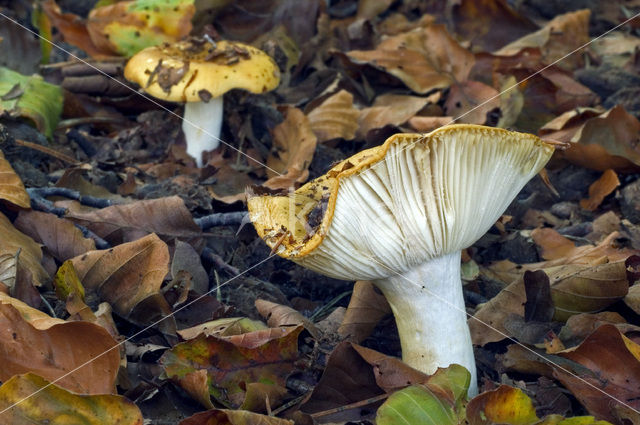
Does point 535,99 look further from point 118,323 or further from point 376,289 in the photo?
point 118,323

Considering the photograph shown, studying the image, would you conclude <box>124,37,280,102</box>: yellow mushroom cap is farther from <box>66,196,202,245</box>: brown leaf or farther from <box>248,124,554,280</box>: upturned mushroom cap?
<box>248,124,554,280</box>: upturned mushroom cap

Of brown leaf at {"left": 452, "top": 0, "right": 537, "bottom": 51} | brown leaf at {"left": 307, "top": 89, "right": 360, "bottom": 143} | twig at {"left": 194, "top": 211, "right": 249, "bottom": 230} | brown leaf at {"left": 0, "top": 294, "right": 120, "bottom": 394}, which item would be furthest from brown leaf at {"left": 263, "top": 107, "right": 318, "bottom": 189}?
brown leaf at {"left": 452, "top": 0, "right": 537, "bottom": 51}

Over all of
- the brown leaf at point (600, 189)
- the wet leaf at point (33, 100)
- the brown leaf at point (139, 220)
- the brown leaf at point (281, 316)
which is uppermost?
the wet leaf at point (33, 100)

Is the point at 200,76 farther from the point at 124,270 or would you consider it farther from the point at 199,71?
the point at 124,270

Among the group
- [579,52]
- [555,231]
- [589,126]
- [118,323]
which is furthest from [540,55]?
[118,323]

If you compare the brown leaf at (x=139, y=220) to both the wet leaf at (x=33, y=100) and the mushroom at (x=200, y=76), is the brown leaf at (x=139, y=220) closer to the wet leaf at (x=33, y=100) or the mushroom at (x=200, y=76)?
the mushroom at (x=200, y=76)

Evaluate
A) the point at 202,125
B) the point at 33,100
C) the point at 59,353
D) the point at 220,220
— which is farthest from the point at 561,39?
the point at 59,353

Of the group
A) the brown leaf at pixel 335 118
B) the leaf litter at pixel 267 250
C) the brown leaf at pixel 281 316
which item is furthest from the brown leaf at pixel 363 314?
the brown leaf at pixel 335 118
